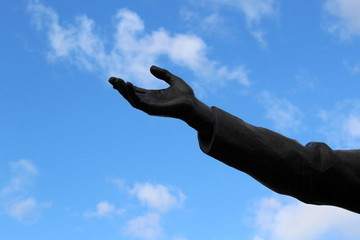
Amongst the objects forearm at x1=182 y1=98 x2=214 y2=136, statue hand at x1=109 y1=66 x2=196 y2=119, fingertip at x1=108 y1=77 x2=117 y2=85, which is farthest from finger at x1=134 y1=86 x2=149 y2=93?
forearm at x1=182 y1=98 x2=214 y2=136

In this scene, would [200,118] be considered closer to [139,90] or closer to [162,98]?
[162,98]

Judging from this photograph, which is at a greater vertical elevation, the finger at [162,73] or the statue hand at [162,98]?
the finger at [162,73]

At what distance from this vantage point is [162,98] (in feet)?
13.8

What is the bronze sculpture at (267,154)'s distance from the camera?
413 centimetres

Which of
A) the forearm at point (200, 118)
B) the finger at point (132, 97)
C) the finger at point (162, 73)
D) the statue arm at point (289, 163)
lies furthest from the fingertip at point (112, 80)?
the statue arm at point (289, 163)

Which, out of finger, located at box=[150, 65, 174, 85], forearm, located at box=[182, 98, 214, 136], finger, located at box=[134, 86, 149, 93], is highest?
finger, located at box=[150, 65, 174, 85]

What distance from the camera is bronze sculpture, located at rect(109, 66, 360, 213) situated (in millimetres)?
4133

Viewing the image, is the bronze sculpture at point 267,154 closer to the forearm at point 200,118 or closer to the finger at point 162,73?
the forearm at point 200,118

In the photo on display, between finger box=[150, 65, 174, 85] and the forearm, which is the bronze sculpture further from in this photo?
finger box=[150, 65, 174, 85]

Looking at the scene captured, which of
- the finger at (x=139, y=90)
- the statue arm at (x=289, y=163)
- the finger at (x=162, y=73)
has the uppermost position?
the finger at (x=162, y=73)

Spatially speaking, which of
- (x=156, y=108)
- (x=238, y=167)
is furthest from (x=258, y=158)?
(x=156, y=108)

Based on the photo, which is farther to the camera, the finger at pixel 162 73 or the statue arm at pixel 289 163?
the finger at pixel 162 73

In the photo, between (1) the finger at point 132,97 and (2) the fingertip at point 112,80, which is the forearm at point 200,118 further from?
(2) the fingertip at point 112,80

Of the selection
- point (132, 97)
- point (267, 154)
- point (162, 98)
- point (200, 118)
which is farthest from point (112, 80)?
point (267, 154)
